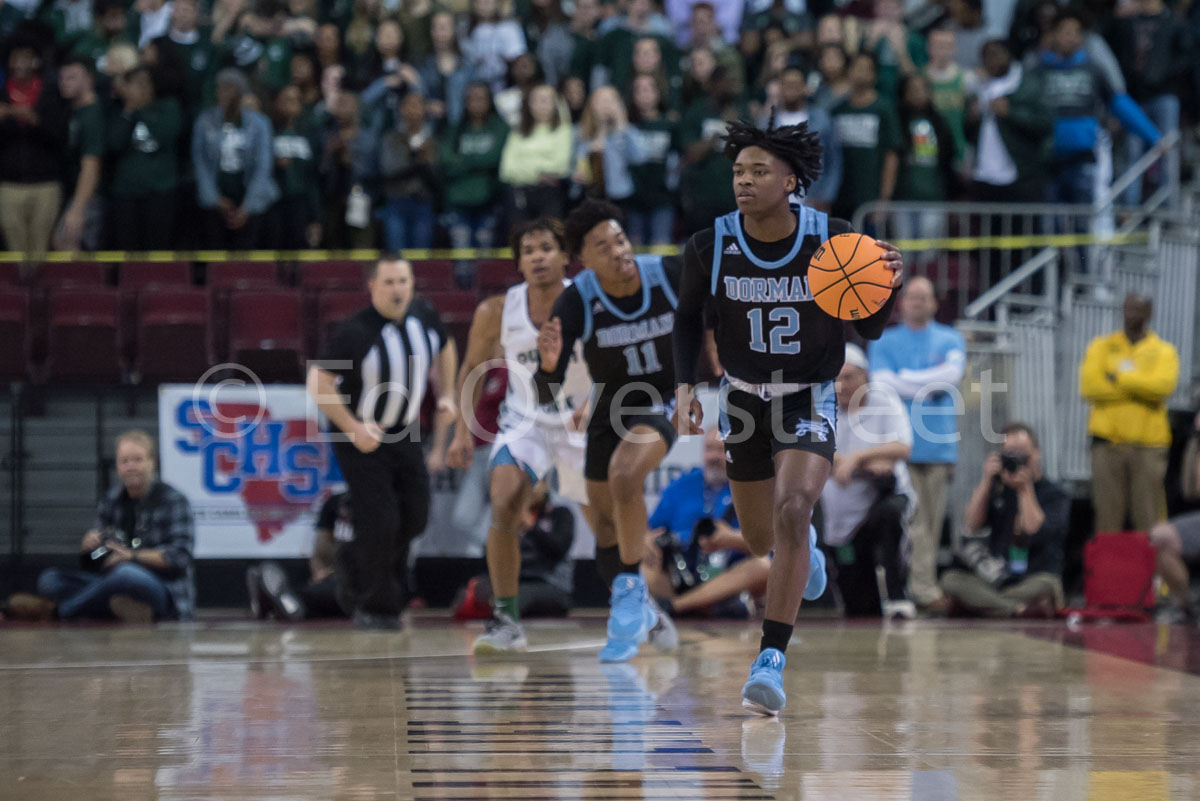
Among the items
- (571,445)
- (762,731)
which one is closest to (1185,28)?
(571,445)

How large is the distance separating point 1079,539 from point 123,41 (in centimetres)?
975

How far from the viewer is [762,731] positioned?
5684 mm

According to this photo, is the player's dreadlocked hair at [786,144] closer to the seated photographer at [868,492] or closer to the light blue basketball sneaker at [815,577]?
the light blue basketball sneaker at [815,577]

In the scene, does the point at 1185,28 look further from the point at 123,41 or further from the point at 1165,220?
the point at 123,41

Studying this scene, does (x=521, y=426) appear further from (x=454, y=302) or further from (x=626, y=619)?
(x=454, y=302)

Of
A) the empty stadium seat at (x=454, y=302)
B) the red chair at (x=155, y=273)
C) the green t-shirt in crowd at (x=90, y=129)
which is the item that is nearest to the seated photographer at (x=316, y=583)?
the empty stadium seat at (x=454, y=302)

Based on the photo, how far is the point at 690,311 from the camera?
6730 millimetres

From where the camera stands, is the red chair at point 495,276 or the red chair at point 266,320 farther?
the red chair at point 495,276

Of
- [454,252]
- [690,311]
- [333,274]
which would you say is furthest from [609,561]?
[333,274]

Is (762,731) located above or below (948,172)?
below

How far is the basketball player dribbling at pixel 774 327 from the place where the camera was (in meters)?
6.23

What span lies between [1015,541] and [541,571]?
3.38 metres

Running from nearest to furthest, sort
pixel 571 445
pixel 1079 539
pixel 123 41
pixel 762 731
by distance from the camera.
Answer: pixel 762 731 < pixel 571 445 < pixel 1079 539 < pixel 123 41

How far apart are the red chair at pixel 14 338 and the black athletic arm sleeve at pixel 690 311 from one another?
26.2 ft
